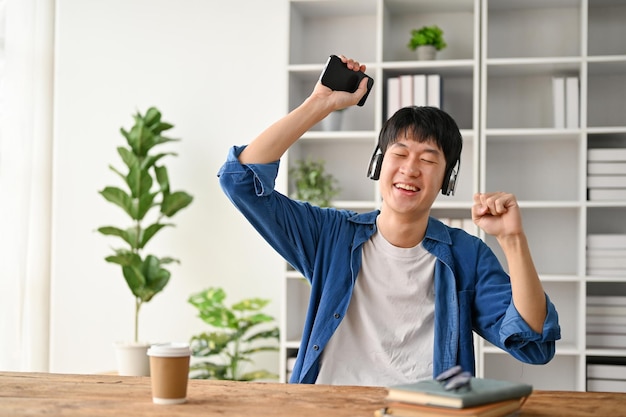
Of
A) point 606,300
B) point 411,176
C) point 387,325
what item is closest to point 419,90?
point 606,300

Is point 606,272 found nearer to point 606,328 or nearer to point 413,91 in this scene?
point 606,328

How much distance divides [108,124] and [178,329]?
Result: 4.33 ft

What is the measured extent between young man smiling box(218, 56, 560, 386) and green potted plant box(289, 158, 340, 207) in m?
1.84

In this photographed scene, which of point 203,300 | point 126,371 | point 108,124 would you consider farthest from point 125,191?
point 126,371

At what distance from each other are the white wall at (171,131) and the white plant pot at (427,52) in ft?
2.79

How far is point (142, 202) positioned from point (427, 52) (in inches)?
68.3

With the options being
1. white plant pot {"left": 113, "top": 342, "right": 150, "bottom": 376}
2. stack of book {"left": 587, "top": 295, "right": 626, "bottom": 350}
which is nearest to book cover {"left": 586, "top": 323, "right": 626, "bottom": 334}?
stack of book {"left": 587, "top": 295, "right": 626, "bottom": 350}

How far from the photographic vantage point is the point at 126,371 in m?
4.12

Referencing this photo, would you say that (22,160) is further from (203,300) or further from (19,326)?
(203,300)

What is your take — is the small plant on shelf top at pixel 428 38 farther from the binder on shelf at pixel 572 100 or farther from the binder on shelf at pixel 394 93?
the binder on shelf at pixel 572 100

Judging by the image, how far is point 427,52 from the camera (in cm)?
397

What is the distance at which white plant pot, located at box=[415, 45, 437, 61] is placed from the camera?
156 inches

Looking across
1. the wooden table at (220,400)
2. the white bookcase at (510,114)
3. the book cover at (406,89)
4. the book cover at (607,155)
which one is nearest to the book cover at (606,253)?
the white bookcase at (510,114)

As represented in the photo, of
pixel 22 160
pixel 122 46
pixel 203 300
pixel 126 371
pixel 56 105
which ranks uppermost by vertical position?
pixel 122 46
